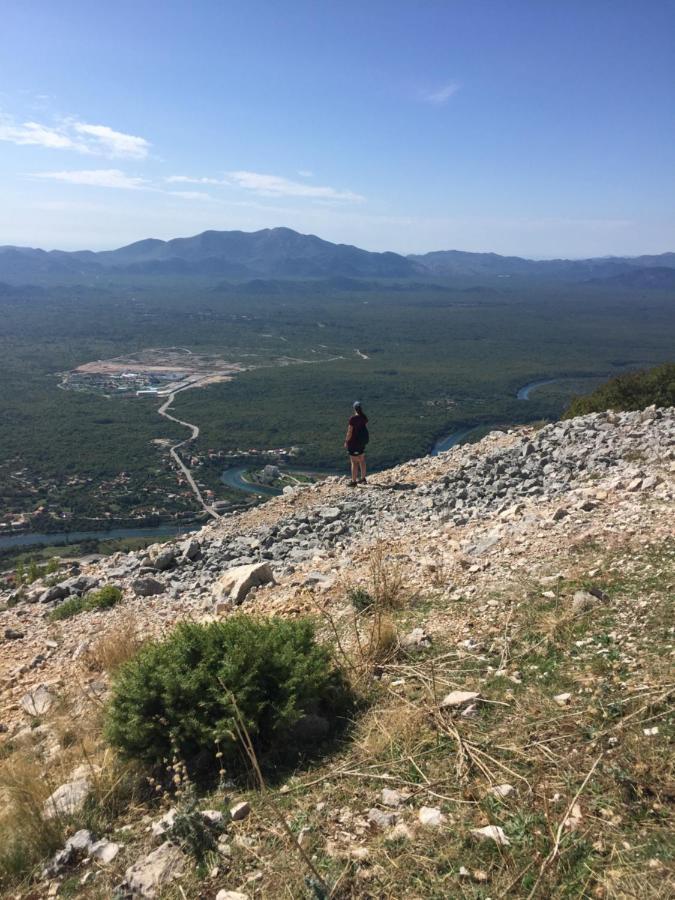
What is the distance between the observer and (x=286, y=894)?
2.94 metres

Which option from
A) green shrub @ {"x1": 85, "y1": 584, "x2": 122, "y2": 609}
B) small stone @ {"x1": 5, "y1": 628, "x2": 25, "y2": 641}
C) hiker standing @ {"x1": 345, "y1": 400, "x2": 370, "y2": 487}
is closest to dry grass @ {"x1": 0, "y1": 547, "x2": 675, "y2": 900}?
green shrub @ {"x1": 85, "y1": 584, "x2": 122, "y2": 609}

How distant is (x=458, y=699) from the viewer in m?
4.30

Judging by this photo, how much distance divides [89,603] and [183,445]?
5769 cm

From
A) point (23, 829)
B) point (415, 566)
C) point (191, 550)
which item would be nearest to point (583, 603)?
point (415, 566)

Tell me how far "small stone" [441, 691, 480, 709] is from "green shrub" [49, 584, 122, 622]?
257 inches

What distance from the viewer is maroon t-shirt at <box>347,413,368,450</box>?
1385cm

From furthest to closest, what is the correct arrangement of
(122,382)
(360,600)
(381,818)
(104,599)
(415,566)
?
(122,382) → (104,599) → (415,566) → (360,600) → (381,818)

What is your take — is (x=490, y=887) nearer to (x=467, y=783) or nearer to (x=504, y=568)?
(x=467, y=783)

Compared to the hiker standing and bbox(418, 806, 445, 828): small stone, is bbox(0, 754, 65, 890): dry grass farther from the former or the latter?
the hiker standing

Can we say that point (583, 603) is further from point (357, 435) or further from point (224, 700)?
point (357, 435)

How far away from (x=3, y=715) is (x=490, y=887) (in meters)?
5.58

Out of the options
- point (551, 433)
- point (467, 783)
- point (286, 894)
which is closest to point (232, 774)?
point (286, 894)

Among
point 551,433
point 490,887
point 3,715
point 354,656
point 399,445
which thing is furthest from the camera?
point 399,445

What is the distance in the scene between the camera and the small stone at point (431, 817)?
10.8ft
